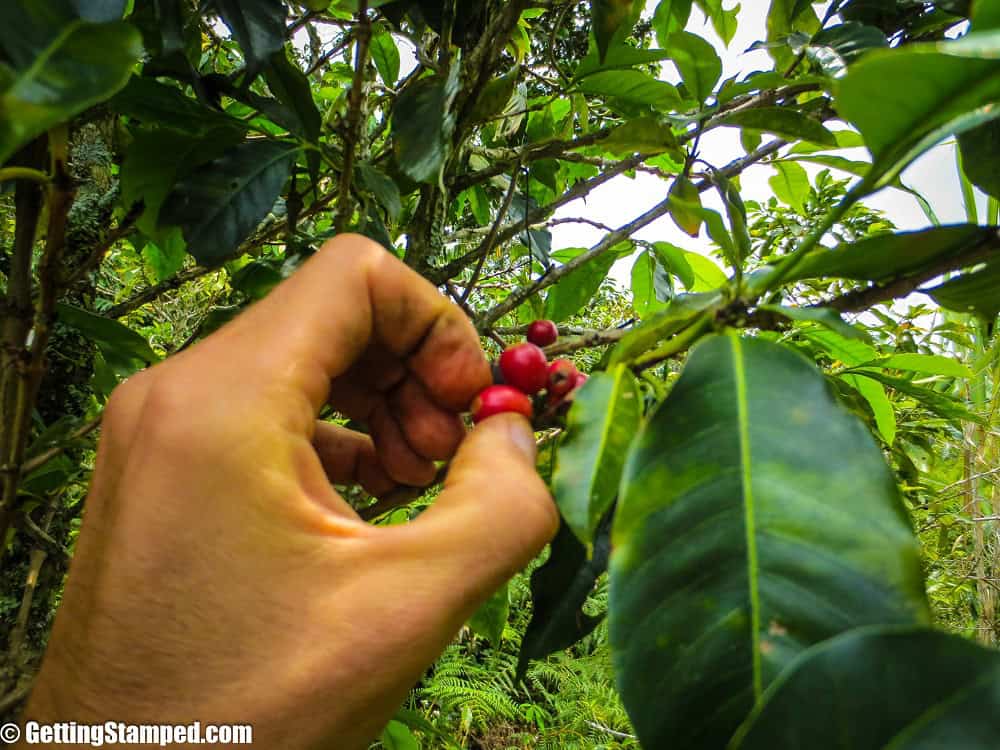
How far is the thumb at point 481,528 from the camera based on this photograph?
463 millimetres

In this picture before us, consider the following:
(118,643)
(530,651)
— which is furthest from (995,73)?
(118,643)

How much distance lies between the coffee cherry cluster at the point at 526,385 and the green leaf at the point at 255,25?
16.9 inches

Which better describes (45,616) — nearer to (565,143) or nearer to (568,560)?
(568,560)

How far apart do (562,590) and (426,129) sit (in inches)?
22.5

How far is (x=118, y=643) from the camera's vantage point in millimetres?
460

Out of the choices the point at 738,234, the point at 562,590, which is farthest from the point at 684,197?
the point at 562,590

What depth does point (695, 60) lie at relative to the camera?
0.87 metres

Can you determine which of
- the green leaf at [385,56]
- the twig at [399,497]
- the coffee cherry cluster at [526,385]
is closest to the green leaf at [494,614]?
the twig at [399,497]

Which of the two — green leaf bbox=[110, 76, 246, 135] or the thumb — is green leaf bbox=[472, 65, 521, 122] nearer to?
green leaf bbox=[110, 76, 246, 135]

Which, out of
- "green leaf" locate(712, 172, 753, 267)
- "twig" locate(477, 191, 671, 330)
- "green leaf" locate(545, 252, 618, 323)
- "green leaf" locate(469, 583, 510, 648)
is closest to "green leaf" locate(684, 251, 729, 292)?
"green leaf" locate(545, 252, 618, 323)

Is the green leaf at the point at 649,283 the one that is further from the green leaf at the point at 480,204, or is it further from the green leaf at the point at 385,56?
the green leaf at the point at 385,56

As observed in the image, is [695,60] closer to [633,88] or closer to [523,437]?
[633,88]

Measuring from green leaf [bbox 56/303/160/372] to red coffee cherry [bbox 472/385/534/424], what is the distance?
0.62 metres

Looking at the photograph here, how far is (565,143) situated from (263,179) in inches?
17.8
